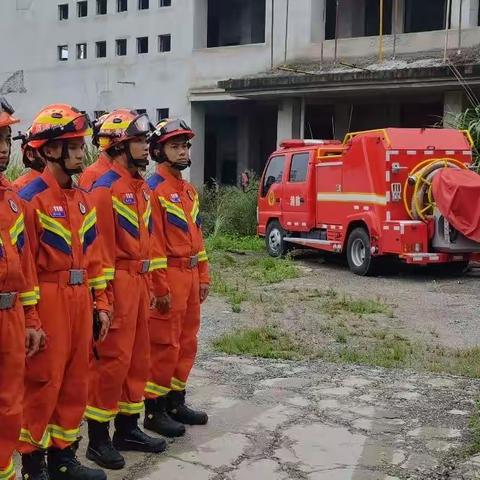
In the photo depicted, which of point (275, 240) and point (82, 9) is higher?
point (82, 9)

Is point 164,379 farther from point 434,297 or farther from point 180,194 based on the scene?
point 434,297

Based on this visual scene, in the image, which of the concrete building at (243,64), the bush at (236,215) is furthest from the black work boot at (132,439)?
the concrete building at (243,64)

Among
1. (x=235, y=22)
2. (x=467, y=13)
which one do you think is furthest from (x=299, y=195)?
(x=235, y=22)

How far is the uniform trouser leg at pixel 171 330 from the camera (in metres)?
5.34

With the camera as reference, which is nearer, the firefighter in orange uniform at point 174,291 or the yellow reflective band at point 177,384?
the firefighter in orange uniform at point 174,291

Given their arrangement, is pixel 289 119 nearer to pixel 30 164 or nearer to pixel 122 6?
pixel 122 6

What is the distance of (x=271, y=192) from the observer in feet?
55.9

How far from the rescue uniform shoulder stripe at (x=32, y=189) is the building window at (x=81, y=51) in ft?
81.3


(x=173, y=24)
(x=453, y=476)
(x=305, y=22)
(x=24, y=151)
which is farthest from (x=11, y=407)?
(x=173, y=24)

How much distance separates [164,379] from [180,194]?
1.26m

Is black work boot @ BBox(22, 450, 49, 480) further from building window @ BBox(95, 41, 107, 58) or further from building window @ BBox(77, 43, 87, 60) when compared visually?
building window @ BBox(77, 43, 87, 60)

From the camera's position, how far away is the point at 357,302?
10984 millimetres

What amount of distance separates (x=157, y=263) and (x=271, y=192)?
11.9 metres

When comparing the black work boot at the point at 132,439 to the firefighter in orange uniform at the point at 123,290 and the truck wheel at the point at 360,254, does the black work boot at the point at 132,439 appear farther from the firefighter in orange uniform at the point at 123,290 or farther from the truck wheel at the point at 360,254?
the truck wheel at the point at 360,254
